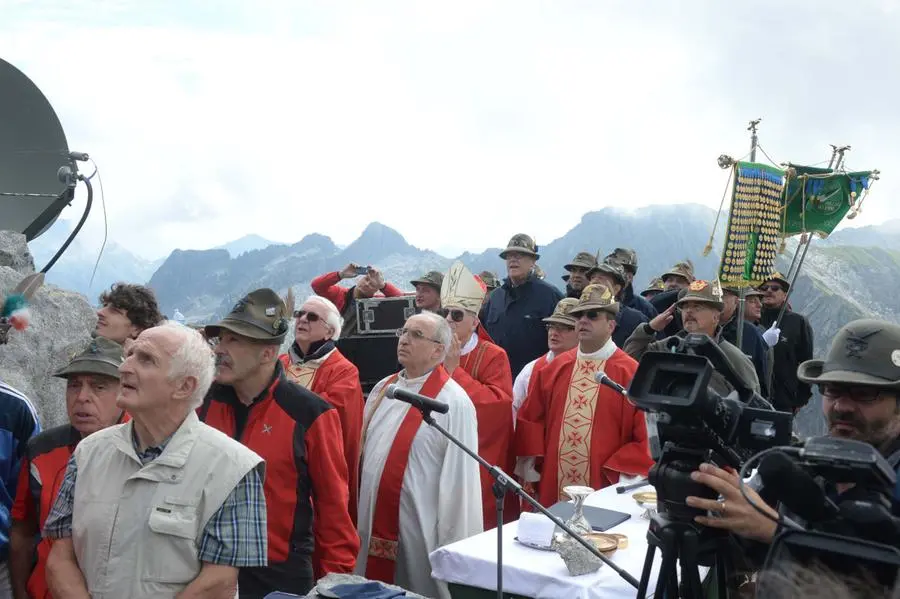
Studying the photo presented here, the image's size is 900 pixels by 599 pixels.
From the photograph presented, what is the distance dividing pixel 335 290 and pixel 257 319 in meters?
4.14

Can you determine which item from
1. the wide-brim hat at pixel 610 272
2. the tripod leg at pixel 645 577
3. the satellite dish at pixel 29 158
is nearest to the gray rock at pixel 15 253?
the satellite dish at pixel 29 158

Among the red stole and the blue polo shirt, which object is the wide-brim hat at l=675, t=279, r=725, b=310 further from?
the blue polo shirt

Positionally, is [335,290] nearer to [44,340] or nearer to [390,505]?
[44,340]

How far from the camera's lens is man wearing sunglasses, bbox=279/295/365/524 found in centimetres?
495

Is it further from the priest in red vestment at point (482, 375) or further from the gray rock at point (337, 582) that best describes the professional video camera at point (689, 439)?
the priest in red vestment at point (482, 375)

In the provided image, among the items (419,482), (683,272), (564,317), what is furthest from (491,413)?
(683,272)

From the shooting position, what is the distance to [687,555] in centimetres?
214

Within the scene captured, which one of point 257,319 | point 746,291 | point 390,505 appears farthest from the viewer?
point 746,291

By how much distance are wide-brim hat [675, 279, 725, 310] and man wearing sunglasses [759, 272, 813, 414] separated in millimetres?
2323

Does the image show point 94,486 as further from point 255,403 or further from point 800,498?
point 800,498

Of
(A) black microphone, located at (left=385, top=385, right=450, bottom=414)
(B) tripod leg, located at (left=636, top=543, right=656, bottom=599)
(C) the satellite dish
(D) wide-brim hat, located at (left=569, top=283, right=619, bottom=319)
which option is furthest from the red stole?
(C) the satellite dish

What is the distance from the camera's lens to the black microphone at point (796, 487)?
1.73m

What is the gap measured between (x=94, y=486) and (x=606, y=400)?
3.70m

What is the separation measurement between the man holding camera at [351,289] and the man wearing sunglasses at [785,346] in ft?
13.2
